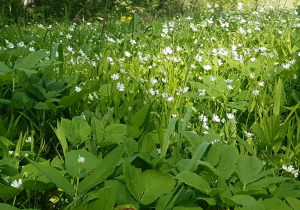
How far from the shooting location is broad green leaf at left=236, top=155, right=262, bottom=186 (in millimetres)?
1084

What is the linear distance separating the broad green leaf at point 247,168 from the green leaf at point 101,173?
1.54ft

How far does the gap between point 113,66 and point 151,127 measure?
0.97 metres

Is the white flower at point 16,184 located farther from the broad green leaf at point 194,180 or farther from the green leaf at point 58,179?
the broad green leaf at point 194,180

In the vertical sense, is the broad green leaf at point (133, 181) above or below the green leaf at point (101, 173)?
below

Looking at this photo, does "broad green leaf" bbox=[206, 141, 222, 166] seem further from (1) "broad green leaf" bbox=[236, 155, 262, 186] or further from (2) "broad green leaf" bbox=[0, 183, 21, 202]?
(2) "broad green leaf" bbox=[0, 183, 21, 202]

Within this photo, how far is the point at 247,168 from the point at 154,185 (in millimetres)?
370

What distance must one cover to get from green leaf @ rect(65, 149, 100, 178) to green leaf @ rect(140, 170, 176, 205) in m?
0.20

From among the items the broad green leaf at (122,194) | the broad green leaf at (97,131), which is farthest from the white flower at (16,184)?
the broad green leaf at (97,131)

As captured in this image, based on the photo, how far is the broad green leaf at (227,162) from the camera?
1.11m

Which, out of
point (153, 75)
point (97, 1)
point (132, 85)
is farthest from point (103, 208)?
point (97, 1)

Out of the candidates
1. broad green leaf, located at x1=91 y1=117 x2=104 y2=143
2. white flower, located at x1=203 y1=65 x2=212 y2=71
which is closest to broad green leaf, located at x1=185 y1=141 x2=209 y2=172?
broad green leaf, located at x1=91 y1=117 x2=104 y2=143

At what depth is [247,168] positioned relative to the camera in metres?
1.12

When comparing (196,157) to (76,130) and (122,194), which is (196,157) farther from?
(76,130)

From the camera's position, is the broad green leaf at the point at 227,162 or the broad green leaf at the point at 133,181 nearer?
the broad green leaf at the point at 133,181
